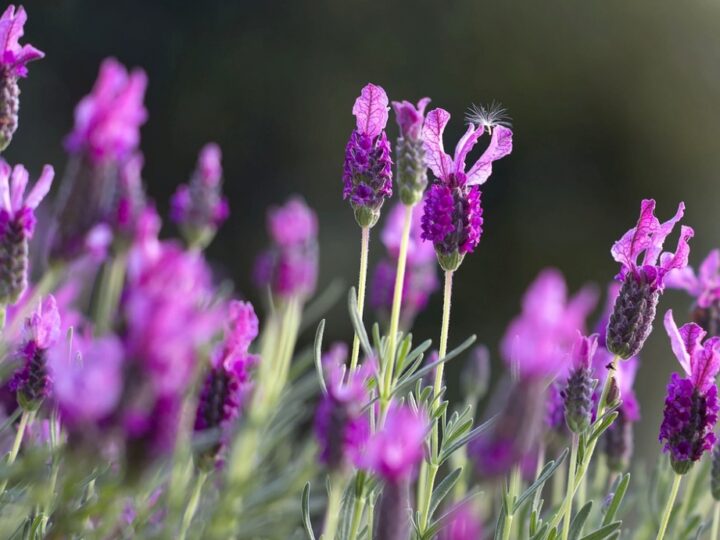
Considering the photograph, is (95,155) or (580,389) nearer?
(95,155)

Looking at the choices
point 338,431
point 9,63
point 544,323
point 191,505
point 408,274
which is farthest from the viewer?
point 408,274

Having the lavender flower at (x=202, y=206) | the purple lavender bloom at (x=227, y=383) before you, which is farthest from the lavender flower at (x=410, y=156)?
the lavender flower at (x=202, y=206)

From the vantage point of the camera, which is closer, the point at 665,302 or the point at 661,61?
the point at 665,302

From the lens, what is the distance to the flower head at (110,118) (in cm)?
71

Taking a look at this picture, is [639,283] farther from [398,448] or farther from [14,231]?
[14,231]

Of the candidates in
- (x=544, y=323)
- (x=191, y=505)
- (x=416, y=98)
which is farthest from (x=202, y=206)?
(x=416, y=98)

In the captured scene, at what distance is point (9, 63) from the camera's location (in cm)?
91

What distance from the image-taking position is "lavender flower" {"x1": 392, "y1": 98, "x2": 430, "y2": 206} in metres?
0.85

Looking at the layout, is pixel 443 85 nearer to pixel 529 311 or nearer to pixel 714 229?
pixel 714 229

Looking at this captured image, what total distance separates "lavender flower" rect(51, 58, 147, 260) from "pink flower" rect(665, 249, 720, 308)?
86cm

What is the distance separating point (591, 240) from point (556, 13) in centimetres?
91

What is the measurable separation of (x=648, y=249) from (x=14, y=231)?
606mm

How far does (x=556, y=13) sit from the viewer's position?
3.79 metres

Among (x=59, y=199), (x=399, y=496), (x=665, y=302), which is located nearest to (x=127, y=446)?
(x=399, y=496)
